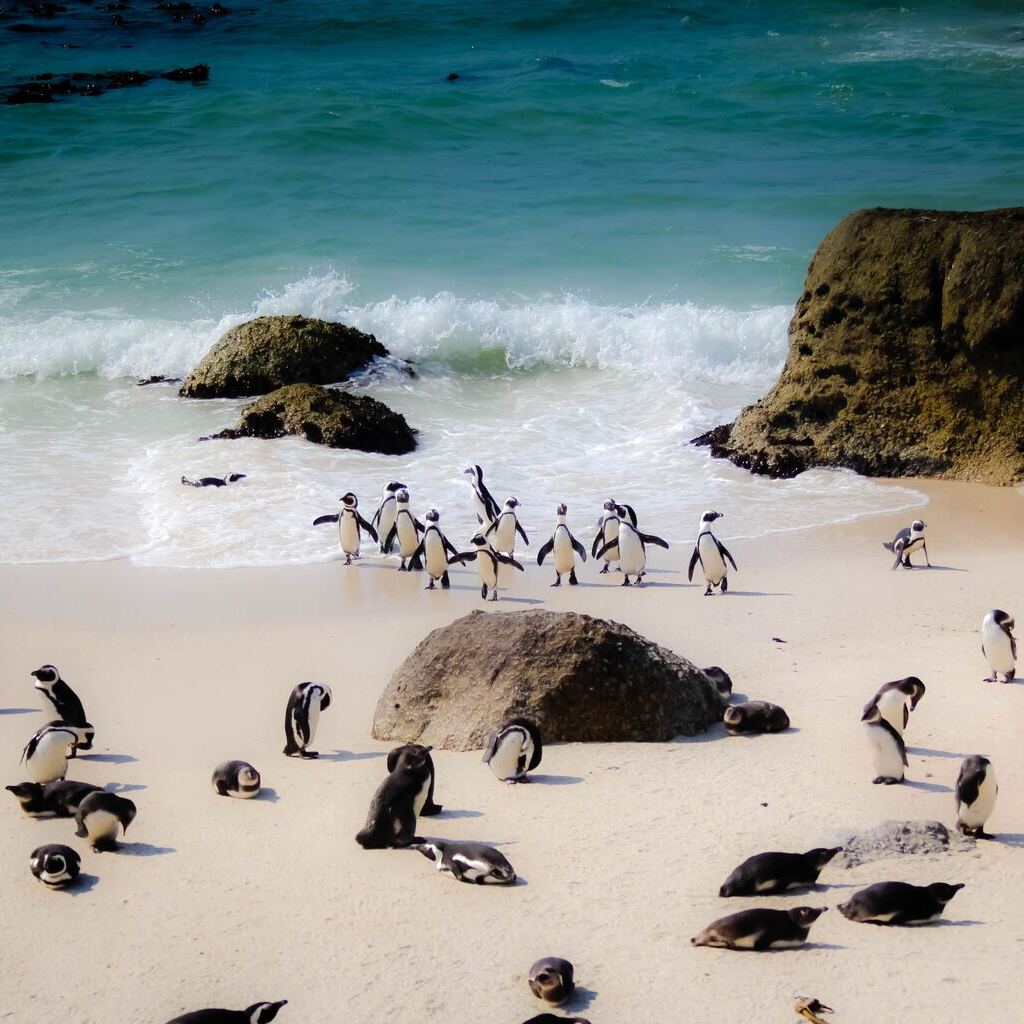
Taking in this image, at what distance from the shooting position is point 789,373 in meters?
14.7

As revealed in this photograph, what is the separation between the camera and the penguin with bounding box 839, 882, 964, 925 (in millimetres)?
5105

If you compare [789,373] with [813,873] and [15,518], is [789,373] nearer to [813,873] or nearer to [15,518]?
[15,518]

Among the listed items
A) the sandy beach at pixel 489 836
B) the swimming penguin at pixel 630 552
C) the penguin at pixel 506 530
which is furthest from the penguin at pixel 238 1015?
the penguin at pixel 506 530

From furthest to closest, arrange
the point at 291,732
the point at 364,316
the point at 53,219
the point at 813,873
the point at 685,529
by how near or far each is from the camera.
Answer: the point at 53,219 → the point at 364,316 → the point at 685,529 → the point at 291,732 → the point at 813,873

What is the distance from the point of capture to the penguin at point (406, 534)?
11414 mm

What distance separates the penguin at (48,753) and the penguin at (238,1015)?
232 cm

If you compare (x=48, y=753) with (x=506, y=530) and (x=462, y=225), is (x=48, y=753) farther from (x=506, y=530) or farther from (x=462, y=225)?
(x=462, y=225)

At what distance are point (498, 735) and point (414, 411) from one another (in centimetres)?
1093

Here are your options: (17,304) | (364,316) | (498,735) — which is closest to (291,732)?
(498,735)

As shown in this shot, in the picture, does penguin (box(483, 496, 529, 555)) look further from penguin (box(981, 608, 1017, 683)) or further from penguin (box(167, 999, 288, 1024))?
penguin (box(167, 999, 288, 1024))

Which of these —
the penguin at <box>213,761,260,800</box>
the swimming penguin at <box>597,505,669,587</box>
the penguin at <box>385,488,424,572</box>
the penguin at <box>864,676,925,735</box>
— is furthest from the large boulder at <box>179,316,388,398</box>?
the penguin at <box>864,676,925,735</box>

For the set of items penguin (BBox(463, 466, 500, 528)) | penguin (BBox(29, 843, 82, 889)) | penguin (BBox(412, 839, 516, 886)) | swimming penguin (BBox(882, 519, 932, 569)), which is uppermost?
penguin (BBox(412, 839, 516, 886))

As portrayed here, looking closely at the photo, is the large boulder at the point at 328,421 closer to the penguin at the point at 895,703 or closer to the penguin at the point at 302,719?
the penguin at the point at 302,719

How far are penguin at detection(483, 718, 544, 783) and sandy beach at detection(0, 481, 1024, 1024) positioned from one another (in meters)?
0.09
